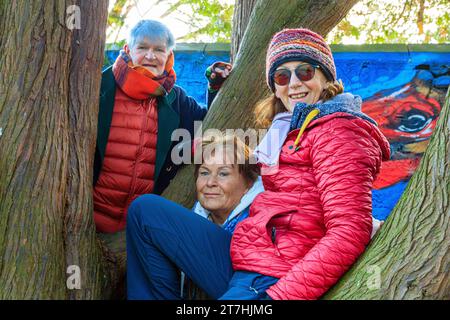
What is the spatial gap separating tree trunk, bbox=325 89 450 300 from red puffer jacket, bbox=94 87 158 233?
Result: 5.21ft

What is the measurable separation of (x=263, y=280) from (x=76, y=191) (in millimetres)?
1016

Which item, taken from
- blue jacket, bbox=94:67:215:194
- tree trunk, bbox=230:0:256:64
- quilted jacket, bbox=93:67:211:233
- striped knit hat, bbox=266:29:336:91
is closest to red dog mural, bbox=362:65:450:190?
tree trunk, bbox=230:0:256:64

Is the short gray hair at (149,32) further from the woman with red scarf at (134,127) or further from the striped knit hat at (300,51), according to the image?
the striped knit hat at (300,51)

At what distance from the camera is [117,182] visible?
3.74m

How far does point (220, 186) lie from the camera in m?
3.55

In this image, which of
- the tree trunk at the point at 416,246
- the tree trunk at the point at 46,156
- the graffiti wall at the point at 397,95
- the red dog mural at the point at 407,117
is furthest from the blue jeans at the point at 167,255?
the red dog mural at the point at 407,117

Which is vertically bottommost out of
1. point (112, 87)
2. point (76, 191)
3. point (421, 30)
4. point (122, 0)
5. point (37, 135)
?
point (76, 191)

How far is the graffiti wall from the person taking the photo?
7.04 metres

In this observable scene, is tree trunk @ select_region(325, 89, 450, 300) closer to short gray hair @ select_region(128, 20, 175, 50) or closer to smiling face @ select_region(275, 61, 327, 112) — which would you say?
smiling face @ select_region(275, 61, 327, 112)

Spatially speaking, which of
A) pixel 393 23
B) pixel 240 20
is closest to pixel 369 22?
pixel 393 23

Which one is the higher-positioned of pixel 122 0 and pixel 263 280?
pixel 122 0

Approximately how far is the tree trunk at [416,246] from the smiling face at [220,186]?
1.12 m
